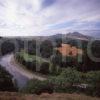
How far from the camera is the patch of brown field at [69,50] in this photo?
17.4ft

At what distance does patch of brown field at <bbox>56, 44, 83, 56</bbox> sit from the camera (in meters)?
5.30

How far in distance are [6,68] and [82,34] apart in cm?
186

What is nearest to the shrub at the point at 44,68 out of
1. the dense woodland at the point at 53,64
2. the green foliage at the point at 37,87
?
the dense woodland at the point at 53,64

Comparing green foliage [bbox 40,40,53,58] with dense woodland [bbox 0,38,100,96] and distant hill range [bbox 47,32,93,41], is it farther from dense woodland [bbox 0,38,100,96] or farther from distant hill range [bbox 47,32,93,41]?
distant hill range [bbox 47,32,93,41]

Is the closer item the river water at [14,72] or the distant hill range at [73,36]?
the river water at [14,72]

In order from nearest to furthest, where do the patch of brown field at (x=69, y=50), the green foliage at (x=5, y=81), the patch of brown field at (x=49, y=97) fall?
the patch of brown field at (x=49, y=97) < the green foliage at (x=5, y=81) < the patch of brown field at (x=69, y=50)

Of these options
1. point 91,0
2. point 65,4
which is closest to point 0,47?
point 65,4

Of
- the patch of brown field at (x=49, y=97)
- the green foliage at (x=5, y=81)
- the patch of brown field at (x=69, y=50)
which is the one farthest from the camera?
the patch of brown field at (x=69, y=50)

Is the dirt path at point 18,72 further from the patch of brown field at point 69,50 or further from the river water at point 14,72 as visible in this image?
the patch of brown field at point 69,50

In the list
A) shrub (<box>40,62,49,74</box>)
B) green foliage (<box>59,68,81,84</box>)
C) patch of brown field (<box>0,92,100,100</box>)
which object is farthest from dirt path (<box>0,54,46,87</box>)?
green foliage (<box>59,68,81,84</box>)

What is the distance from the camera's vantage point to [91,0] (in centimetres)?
527

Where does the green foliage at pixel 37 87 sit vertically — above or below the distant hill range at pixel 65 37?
below

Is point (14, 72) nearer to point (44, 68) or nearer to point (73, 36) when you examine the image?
point (44, 68)

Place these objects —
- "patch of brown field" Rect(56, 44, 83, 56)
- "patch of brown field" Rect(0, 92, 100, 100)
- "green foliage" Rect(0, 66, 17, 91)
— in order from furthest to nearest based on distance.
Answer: "patch of brown field" Rect(56, 44, 83, 56), "green foliage" Rect(0, 66, 17, 91), "patch of brown field" Rect(0, 92, 100, 100)
